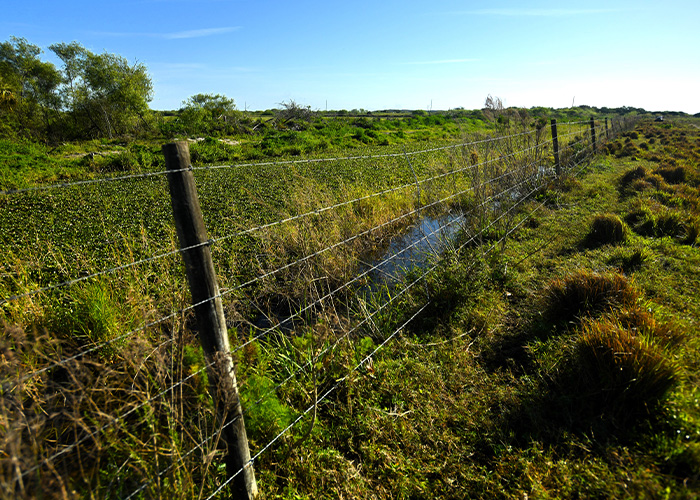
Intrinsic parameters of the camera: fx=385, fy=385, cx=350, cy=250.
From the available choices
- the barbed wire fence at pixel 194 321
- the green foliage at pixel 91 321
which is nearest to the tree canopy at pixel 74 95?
the barbed wire fence at pixel 194 321

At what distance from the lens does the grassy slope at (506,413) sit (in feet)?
6.86

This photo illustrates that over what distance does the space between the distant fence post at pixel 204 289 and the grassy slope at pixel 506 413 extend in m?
0.56

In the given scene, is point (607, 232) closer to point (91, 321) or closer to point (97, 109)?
point (91, 321)

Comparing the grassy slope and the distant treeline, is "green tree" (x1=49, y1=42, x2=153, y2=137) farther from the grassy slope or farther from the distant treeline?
the grassy slope

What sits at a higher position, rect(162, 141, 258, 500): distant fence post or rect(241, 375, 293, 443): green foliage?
rect(162, 141, 258, 500): distant fence post

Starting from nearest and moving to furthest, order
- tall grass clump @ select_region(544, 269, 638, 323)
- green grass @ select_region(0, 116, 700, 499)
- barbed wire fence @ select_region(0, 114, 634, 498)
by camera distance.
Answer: barbed wire fence @ select_region(0, 114, 634, 498)
green grass @ select_region(0, 116, 700, 499)
tall grass clump @ select_region(544, 269, 638, 323)

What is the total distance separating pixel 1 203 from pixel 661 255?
13.6m

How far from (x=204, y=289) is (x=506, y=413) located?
2.18 metres

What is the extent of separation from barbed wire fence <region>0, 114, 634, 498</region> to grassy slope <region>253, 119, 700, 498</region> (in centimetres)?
24

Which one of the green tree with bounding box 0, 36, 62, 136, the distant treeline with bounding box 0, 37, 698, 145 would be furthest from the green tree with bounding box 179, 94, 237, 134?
the green tree with bounding box 0, 36, 62, 136

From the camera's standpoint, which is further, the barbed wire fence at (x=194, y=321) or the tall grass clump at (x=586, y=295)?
the tall grass clump at (x=586, y=295)

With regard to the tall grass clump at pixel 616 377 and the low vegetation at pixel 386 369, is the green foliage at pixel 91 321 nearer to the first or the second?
the low vegetation at pixel 386 369

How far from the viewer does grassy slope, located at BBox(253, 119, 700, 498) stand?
2.09 m

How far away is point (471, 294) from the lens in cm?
425
